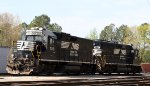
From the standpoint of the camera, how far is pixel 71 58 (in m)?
27.6

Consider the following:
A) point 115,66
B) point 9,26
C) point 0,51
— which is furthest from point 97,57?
point 9,26

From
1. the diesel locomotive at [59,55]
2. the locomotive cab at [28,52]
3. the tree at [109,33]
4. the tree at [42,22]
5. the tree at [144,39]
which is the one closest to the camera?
the locomotive cab at [28,52]

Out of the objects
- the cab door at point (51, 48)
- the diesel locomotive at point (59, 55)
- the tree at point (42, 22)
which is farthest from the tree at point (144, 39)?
the cab door at point (51, 48)

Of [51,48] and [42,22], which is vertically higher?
[42,22]

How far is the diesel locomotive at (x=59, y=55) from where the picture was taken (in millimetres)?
24125

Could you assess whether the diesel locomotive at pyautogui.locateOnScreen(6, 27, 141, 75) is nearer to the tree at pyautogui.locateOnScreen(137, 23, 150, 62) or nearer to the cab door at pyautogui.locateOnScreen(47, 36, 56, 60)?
the cab door at pyautogui.locateOnScreen(47, 36, 56, 60)

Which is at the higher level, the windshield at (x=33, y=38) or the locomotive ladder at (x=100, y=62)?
the windshield at (x=33, y=38)

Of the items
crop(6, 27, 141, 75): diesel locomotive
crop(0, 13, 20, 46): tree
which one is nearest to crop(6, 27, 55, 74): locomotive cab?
crop(6, 27, 141, 75): diesel locomotive

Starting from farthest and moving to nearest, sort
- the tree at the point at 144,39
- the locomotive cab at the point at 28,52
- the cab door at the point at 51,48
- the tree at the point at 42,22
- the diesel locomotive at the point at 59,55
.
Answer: the tree at the point at 42,22
the tree at the point at 144,39
the cab door at the point at 51,48
the diesel locomotive at the point at 59,55
the locomotive cab at the point at 28,52

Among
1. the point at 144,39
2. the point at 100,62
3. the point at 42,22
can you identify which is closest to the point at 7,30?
the point at 42,22

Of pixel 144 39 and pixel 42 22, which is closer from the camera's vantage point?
pixel 144 39

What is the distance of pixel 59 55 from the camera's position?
2605cm

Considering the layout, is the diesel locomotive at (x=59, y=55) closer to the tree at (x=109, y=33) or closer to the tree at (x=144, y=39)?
the tree at (x=144, y=39)

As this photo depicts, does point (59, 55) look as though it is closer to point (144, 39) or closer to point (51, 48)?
point (51, 48)
